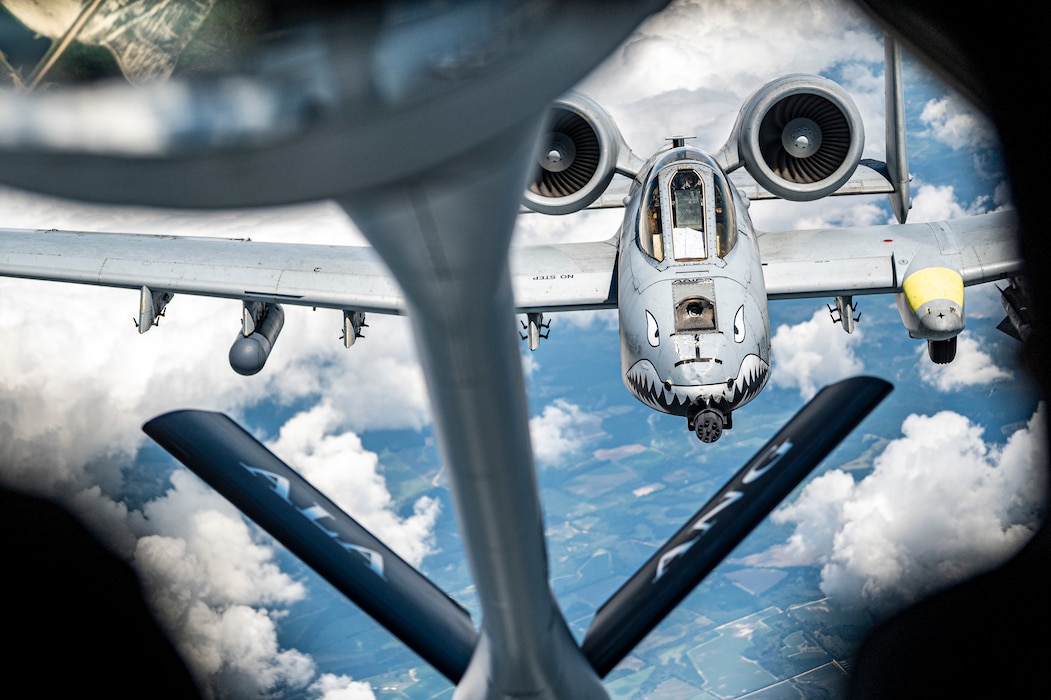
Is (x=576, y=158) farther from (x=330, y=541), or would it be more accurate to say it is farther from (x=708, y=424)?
(x=330, y=541)

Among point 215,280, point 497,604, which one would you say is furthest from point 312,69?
point 215,280

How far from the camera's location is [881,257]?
1111 cm

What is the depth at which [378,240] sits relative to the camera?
4.99ft

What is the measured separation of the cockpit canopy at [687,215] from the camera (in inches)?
374

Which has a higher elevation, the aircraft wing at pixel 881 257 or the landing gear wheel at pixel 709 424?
the aircraft wing at pixel 881 257

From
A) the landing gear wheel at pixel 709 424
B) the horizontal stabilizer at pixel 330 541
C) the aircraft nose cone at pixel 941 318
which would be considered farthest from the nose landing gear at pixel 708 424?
the horizontal stabilizer at pixel 330 541

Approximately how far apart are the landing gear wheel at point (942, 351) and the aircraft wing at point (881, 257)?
0.94m

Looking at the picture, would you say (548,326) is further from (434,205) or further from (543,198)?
(434,205)

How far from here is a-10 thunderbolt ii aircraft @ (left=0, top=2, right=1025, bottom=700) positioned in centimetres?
112

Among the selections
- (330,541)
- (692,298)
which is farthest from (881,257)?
(330,541)

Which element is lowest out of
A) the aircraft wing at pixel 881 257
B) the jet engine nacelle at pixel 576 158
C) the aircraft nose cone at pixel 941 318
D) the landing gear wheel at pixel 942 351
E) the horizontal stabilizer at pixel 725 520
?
the horizontal stabilizer at pixel 725 520

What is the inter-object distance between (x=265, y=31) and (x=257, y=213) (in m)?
0.27

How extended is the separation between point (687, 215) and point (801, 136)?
8.93 ft

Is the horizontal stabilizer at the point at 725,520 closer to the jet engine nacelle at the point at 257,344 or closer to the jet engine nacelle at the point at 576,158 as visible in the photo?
the jet engine nacelle at the point at 576,158
